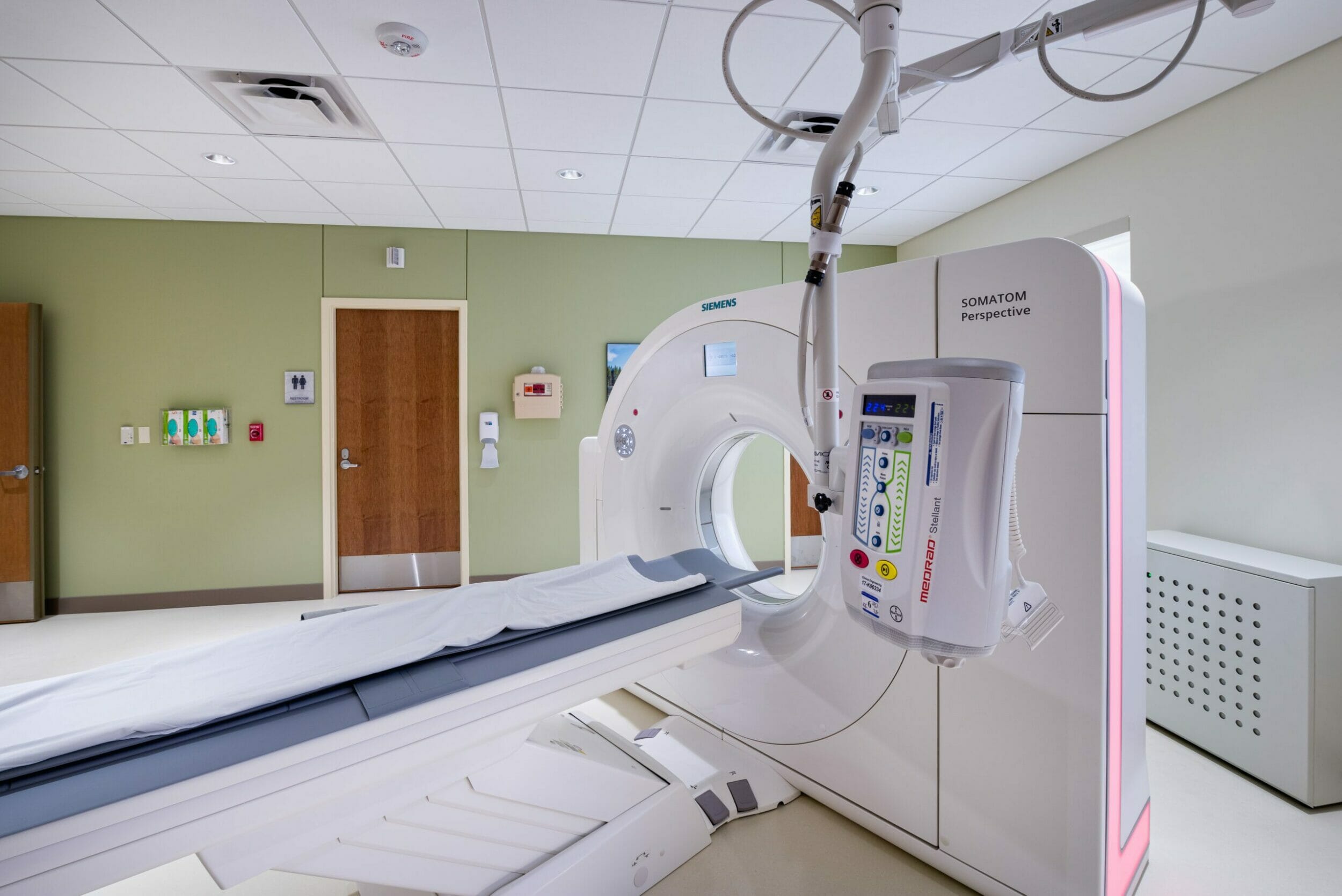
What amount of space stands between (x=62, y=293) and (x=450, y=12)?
3328mm

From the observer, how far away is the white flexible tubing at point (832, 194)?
0.91 metres

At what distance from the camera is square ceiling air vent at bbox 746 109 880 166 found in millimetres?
2424

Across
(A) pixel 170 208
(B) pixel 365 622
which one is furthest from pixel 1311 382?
(A) pixel 170 208

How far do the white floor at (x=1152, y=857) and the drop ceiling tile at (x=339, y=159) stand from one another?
2.51 metres

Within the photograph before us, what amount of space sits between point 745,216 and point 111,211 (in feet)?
11.4

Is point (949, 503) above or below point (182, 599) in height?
above

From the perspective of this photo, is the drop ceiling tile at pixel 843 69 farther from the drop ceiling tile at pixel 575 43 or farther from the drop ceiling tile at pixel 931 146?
the drop ceiling tile at pixel 575 43

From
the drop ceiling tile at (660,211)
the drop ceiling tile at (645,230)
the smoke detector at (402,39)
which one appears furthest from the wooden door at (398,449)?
the smoke detector at (402,39)

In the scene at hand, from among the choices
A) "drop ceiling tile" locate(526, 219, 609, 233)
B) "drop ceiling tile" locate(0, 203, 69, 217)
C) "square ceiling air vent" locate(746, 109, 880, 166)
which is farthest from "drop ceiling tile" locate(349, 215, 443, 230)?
"square ceiling air vent" locate(746, 109, 880, 166)

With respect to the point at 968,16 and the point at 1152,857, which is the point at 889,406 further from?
the point at 968,16

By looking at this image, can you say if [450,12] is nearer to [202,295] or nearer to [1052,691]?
[1052,691]

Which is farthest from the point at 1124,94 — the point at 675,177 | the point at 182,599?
the point at 182,599

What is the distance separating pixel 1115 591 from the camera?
→ 1194 mm

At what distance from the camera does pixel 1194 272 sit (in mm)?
2336
